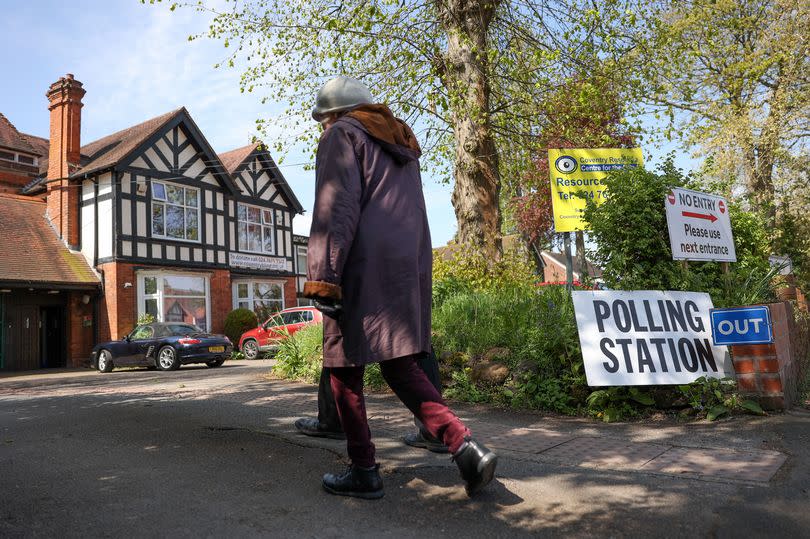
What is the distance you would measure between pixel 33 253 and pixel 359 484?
2036 cm

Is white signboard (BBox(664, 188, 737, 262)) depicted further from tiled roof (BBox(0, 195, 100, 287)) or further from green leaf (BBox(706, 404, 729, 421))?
tiled roof (BBox(0, 195, 100, 287))

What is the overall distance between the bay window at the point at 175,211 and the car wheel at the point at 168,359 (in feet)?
23.2

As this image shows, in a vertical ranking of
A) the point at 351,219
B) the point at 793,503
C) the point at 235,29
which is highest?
the point at 235,29

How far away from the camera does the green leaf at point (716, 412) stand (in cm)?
441

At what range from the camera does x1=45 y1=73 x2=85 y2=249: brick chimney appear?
20.7 metres

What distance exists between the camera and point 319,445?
369cm

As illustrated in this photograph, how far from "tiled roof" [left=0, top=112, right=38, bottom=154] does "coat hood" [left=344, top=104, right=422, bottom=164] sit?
28.0 meters

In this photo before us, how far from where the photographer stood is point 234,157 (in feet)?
86.6

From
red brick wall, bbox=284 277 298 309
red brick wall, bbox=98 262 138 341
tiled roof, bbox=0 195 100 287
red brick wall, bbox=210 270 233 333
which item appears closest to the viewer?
tiled roof, bbox=0 195 100 287

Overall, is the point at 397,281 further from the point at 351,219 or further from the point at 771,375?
the point at 771,375

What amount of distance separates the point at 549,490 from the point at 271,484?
1.34 m

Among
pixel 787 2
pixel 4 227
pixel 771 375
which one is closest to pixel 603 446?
pixel 771 375

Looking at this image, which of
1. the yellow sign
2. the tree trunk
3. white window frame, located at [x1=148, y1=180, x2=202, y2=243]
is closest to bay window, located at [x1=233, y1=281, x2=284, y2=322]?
white window frame, located at [x1=148, y1=180, x2=202, y2=243]

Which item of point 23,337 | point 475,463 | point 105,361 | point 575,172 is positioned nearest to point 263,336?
point 105,361
